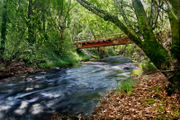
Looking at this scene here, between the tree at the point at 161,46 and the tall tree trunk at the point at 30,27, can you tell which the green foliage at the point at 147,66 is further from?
the tall tree trunk at the point at 30,27

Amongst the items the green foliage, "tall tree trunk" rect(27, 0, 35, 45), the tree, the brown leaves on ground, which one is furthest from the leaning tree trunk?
"tall tree trunk" rect(27, 0, 35, 45)

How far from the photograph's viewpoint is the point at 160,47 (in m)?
4.98

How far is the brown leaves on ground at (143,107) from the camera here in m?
3.96

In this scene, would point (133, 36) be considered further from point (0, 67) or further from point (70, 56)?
point (70, 56)

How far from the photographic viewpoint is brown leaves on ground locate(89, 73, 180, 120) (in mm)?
3965

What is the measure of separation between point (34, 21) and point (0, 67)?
576 centimetres

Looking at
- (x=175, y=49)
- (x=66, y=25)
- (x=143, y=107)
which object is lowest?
(x=143, y=107)

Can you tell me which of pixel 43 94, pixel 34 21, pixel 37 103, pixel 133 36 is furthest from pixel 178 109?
pixel 34 21

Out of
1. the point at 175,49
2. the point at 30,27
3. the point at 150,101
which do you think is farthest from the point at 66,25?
the point at 150,101

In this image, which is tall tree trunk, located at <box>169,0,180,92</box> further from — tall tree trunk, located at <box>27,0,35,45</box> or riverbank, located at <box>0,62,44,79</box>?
tall tree trunk, located at <box>27,0,35,45</box>

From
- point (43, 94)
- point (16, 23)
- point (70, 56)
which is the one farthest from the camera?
point (70, 56)

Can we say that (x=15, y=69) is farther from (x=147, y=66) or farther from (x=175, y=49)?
(x=175, y=49)

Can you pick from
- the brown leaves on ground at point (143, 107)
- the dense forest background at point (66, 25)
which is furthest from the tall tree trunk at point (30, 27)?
the brown leaves on ground at point (143, 107)

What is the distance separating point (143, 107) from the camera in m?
4.51
